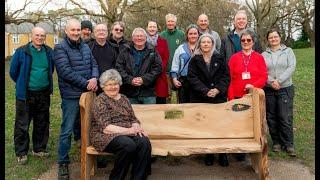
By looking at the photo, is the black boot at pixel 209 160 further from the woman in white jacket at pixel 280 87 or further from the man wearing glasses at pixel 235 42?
the man wearing glasses at pixel 235 42

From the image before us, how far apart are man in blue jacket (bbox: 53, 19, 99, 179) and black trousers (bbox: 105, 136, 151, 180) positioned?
731 millimetres

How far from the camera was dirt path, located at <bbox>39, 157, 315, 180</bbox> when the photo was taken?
546 centimetres

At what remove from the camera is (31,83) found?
5781 mm

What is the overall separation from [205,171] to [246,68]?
1398mm

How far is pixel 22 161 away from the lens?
5.93 meters

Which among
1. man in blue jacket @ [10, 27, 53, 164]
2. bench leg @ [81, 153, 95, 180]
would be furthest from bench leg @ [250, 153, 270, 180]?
man in blue jacket @ [10, 27, 53, 164]

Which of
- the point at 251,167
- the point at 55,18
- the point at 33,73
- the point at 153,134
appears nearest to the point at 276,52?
the point at 251,167

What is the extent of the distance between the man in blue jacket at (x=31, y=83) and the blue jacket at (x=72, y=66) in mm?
536

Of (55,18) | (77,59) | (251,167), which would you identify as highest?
(55,18)

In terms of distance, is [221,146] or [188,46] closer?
[221,146]

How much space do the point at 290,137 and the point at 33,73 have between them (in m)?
3.61

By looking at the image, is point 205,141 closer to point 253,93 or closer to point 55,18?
point 253,93

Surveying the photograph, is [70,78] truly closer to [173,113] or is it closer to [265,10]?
[173,113]

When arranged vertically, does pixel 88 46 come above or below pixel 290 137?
above
